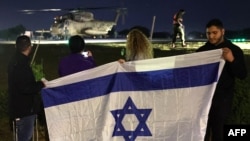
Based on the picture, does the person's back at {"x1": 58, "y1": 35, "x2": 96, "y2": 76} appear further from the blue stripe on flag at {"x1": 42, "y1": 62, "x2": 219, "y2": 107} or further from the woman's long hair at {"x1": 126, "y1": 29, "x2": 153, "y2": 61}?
the woman's long hair at {"x1": 126, "y1": 29, "x2": 153, "y2": 61}

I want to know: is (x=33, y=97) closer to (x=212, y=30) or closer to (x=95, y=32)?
(x=212, y=30)

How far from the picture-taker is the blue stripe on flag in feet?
16.6

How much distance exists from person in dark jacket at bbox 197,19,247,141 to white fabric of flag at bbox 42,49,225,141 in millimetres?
166

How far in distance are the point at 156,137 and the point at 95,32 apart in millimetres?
43407

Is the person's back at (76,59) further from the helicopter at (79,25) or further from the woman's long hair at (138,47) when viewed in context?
the helicopter at (79,25)

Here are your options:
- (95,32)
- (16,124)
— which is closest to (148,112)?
(16,124)

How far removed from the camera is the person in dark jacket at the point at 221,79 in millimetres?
4996

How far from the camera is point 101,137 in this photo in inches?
209

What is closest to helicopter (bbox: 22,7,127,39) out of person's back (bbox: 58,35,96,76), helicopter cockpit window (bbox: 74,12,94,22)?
helicopter cockpit window (bbox: 74,12,94,22)

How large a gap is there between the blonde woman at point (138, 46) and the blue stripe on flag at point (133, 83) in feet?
0.75

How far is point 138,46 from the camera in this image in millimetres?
5336

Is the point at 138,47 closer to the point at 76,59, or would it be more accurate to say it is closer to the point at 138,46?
the point at 138,46

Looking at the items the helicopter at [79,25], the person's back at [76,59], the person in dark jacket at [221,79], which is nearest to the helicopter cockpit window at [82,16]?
the helicopter at [79,25]

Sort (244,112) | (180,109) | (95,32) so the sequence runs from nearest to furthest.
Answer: (180,109), (244,112), (95,32)
